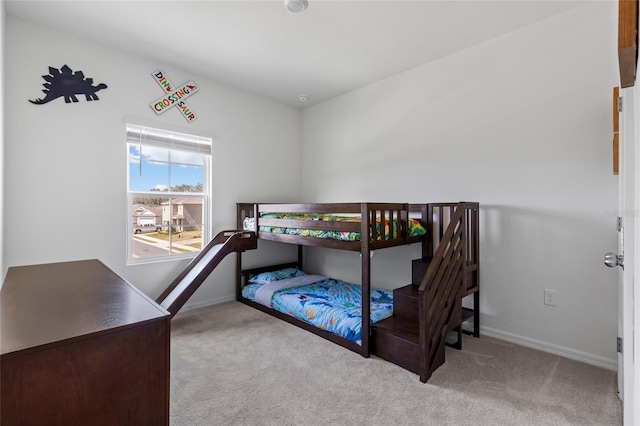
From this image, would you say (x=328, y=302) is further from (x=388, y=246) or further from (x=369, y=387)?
(x=369, y=387)

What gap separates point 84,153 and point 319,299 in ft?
8.00

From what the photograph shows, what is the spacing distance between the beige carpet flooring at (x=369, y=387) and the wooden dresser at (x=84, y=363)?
89 centimetres

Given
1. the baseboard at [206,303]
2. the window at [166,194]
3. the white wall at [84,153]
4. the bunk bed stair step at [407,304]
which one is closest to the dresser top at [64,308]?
the white wall at [84,153]

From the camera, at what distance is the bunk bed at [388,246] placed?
2109 millimetres

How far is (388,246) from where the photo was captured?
8.13 feet

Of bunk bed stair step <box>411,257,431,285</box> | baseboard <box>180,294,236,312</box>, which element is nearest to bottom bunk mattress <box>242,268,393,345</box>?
baseboard <box>180,294,236,312</box>

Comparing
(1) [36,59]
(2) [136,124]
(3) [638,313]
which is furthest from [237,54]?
(3) [638,313]

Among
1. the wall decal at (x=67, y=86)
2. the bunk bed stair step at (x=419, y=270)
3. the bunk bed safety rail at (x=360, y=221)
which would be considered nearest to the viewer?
the bunk bed safety rail at (x=360, y=221)

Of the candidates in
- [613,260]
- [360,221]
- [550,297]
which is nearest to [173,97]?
[360,221]

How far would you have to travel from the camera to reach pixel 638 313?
0.65 metres

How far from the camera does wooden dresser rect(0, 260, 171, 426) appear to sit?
2.50 ft

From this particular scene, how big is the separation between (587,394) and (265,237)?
2679 millimetres

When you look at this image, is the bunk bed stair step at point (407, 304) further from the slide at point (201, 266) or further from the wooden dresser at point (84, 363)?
the wooden dresser at point (84, 363)

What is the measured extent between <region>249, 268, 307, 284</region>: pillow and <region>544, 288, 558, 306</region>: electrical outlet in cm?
249
